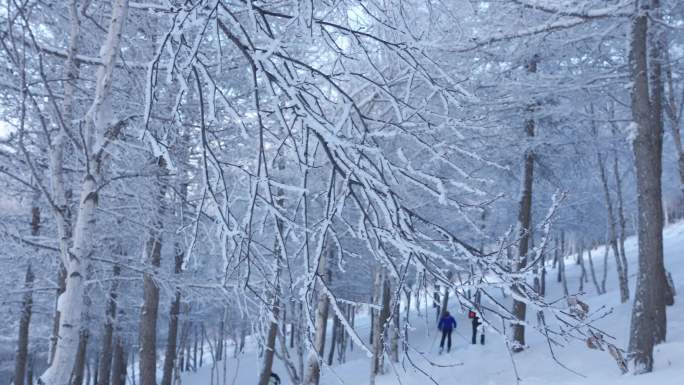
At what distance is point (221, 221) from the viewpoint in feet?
6.40

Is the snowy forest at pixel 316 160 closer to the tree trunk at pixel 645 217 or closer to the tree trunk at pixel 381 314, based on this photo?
the tree trunk at pixel 645 217

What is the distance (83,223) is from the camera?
407 centimetres

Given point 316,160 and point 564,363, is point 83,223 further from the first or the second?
point 564,363

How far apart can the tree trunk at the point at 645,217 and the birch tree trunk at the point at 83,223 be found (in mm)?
6320

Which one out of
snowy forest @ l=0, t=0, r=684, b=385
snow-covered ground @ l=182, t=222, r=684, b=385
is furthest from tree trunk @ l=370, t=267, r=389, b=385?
snow-covered ground @ l=182, t=222, r=684, b=385

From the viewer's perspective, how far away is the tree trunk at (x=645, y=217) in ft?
23.3

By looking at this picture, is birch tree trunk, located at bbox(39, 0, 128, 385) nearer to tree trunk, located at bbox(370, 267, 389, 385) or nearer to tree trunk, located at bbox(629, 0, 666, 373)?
tree trunk, located at bbox(629, 0, 666, 373)

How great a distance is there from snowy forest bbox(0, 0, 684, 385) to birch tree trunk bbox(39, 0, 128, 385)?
0.02 m

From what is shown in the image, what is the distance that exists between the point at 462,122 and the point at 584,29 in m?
7.31

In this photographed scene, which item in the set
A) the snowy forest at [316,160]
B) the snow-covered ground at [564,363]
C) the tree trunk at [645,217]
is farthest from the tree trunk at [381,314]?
the tree trunk at [645,217]

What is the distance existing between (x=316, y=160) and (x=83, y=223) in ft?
17.0

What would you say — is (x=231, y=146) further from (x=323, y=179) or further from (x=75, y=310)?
(x=75, y=310)

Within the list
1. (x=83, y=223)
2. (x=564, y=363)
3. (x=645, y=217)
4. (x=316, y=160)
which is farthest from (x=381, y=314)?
(x=83, y=223)

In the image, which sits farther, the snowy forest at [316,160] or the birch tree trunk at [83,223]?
the birch tree trunk at [83,223]
